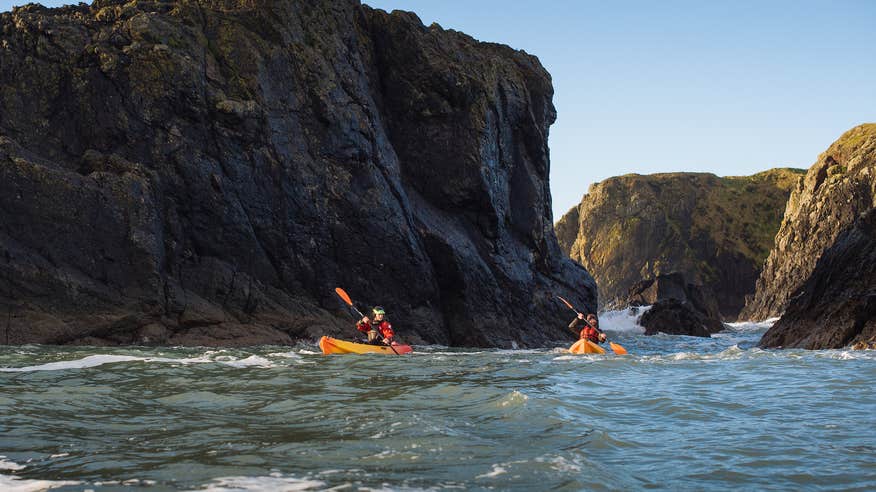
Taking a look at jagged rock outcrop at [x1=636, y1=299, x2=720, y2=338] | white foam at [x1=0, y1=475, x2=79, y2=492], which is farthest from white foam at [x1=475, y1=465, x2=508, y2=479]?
jagged rock outcrop at [x1=636, y1=299, x2=720, y2=338]

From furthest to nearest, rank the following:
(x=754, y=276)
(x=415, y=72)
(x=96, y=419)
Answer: (x=754, y=276), (x=415, y=72), (x=96, y=419)

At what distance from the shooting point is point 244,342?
23.3 meters

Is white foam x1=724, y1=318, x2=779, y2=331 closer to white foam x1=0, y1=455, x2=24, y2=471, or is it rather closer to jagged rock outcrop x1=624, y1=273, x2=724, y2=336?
jagged rock outcrop x1=624, y1=273, x2=724, y2=336

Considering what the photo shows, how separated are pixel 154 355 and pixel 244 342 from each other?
545 cm

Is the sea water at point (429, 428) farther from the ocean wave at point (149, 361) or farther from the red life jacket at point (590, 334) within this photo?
the red life jacket at point (590, 334)

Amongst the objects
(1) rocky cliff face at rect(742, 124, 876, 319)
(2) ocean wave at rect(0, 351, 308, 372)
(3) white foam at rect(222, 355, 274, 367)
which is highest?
(1) rocky cliff face at rect(742, 124, 876, 319)

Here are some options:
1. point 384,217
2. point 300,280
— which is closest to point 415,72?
point 384,217

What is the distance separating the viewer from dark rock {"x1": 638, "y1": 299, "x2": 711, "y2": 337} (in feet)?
160

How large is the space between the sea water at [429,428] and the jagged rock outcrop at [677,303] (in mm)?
34221

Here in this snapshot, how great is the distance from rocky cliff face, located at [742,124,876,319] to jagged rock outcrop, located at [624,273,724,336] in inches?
271

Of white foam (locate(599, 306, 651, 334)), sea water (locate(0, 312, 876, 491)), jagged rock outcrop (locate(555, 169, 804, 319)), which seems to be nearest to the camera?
sea water (locate(0, 312, 876, 491))

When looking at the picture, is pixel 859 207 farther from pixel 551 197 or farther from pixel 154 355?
pixel 154 355

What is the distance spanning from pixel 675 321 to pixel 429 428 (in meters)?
43.1

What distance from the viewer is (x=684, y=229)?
345 feet
